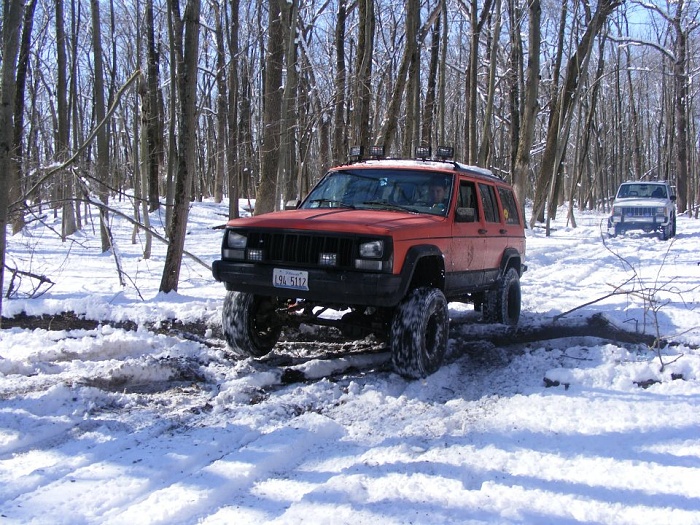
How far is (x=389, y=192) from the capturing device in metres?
6.34

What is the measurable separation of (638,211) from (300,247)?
18.6 metres

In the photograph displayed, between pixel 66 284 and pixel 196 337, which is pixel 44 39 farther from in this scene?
pixel 196 337

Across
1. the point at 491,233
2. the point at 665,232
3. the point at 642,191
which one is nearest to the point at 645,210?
the point at 665,232

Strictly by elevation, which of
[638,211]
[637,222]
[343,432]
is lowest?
[343,432]

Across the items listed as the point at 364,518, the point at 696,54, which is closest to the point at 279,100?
the point at 364,518

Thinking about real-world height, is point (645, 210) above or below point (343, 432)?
above

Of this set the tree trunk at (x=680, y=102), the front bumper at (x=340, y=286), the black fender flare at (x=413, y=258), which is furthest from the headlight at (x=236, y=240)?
the tree trunk at (x=680, y=102)

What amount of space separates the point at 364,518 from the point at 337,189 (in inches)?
164

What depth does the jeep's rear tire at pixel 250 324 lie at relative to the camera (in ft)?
19.0

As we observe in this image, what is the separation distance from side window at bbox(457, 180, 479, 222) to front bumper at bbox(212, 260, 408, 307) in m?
1.31

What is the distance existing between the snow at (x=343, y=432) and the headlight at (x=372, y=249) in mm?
1103

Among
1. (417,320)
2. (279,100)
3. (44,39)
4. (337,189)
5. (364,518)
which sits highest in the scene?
(44,39)

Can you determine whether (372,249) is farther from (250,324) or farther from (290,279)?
(250,324)

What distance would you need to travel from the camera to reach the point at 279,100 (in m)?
12.0
